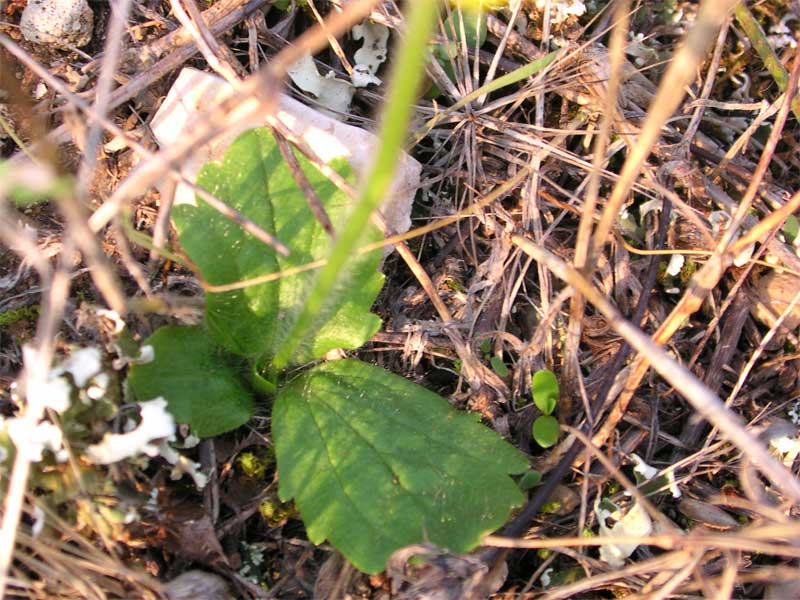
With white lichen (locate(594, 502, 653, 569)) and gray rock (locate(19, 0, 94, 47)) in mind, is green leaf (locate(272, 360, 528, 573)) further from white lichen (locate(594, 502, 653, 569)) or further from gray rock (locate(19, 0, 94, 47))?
gray rock (locate(19, 0, 94, 47))

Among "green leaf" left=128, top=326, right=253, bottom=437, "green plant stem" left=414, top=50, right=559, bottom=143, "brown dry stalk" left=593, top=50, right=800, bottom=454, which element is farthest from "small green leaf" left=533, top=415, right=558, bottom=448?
"green plant stem" left=414, top=50, right=559, bottom=143

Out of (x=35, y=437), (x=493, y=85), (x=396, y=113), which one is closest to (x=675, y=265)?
(x=493, y=85)

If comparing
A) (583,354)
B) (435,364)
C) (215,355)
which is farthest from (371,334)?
(583,354)

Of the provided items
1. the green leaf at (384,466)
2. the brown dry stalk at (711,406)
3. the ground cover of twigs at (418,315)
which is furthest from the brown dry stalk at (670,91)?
the green leaf at (384,466)

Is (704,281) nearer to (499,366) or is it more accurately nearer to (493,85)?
(499,366)

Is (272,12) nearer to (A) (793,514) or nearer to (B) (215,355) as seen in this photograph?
(B) (215,355)

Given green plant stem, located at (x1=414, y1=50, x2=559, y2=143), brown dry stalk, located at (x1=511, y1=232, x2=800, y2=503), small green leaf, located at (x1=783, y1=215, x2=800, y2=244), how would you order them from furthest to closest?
1. small green leaf, located at (x1=783, y1=215, x2=800, y2=244)
2. green plant stem, located at (x1=414, y1=50, x2=559, y2=143)
3. brown dry stalk, located at (x1=511, y1=232, x2=800, y2=503)
